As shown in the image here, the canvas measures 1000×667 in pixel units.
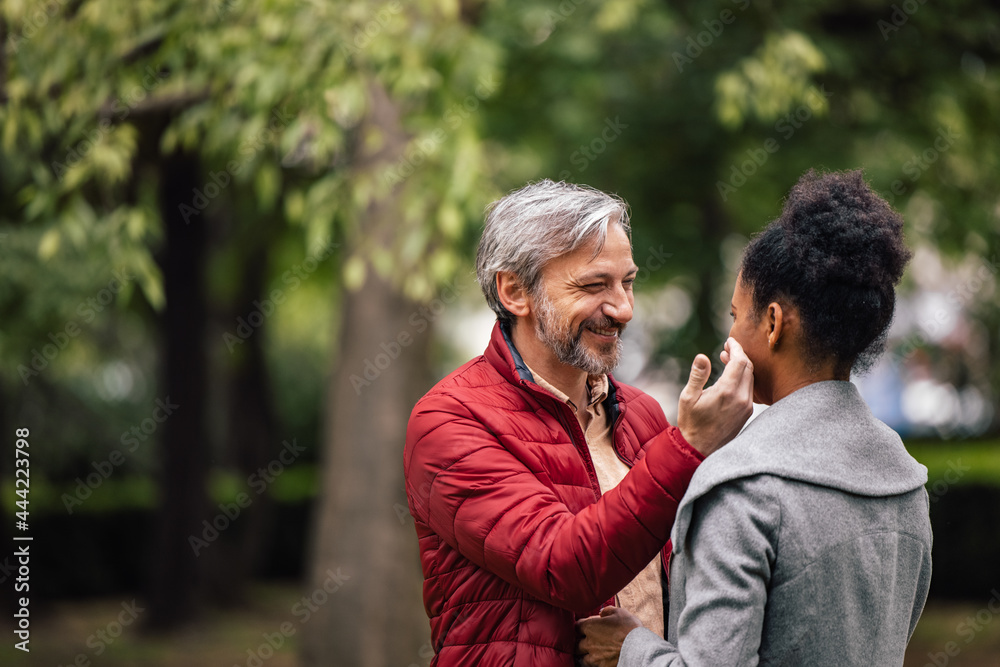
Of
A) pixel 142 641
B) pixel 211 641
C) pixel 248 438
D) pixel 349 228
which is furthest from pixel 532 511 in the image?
pixel 248 438

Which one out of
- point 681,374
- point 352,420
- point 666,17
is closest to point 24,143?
point 352,420

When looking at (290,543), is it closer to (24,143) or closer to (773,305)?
(24,143)

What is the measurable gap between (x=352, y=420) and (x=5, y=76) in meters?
3.44

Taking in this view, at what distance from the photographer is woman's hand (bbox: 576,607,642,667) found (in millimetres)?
1968

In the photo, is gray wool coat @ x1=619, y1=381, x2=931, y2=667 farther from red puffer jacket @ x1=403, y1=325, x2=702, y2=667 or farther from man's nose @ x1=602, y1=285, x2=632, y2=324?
man's nose @ x1=602, y1=285, x2=632, y2=324

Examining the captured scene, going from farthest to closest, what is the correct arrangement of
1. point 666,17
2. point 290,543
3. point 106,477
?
1. point 290,543
2. point 106,477
3. point 666,17

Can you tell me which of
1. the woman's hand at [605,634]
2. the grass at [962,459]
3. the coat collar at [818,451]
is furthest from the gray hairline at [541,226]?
the grass at [962,459]

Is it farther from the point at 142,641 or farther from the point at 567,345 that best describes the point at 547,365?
the point at 142,641

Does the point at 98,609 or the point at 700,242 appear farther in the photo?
the point at 98,609

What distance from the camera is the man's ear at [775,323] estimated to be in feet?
5.86

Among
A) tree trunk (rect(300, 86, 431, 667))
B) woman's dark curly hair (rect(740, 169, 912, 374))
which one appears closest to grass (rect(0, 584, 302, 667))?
tree trunk (rect(300, 86, 431, 667))

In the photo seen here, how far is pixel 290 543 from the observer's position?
12758 millimetres

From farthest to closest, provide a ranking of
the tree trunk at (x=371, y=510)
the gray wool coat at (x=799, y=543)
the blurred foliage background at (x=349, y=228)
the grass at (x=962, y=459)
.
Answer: the grass at (x=962, y=459), the tree trunk at (x=371, y=510), the blurred foliage background at (x=349, y=228), the gray wool coat at (x=799, y=543)

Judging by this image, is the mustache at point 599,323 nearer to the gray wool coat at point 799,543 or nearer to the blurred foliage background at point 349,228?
the gray wool coat at point 799,543
